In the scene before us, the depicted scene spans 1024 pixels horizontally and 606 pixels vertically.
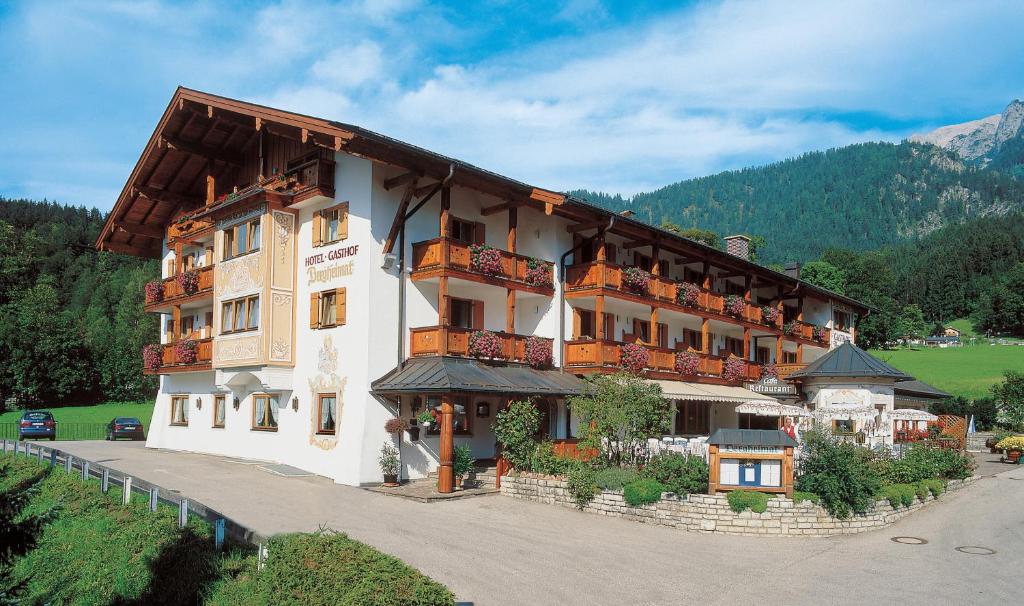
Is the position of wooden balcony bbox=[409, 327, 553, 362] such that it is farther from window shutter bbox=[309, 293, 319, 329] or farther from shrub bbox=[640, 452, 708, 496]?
shrub bbox=[640, 452, 708, 496]

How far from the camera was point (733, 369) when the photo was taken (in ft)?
115

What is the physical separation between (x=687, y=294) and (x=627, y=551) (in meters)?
18.8

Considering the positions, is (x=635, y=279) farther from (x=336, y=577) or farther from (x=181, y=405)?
(x=336, y=577)

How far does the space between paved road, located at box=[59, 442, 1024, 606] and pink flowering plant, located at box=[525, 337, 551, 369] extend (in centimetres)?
604

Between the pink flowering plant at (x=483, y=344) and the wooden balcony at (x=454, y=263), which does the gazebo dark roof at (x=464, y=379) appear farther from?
the wooden balcony at (x=454, y=263)

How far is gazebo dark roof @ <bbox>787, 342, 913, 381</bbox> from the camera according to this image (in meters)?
29.9

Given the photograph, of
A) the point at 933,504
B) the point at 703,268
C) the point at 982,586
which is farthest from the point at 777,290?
the point at 982,586

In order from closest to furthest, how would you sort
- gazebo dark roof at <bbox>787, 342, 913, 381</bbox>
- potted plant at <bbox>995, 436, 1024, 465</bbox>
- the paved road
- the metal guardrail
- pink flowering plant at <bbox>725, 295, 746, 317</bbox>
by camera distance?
1. the paved road
2. the metal guardrail
3. gazebo dark roof at <bbox>787, 342, 913, 381</bbox>
4. potted plant at <bbox>995, 436, 1024, 465</bbox>
5. pink flowering plant at <bbox>725, 295, 746, 317</bbox>

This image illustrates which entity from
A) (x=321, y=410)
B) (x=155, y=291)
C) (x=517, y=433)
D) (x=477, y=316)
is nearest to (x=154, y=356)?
(x=155, y=291)

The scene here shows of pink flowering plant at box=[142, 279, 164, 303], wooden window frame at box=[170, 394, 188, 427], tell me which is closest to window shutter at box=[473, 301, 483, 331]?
wooden window frame at box=[170, 394, 188, 427]

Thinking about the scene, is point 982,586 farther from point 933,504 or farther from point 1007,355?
point 1007,355

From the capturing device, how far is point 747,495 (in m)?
18.8

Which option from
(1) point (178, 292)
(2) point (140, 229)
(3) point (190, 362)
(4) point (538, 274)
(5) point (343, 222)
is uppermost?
(2) point (140, 229)

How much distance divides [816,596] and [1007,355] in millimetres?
82386
